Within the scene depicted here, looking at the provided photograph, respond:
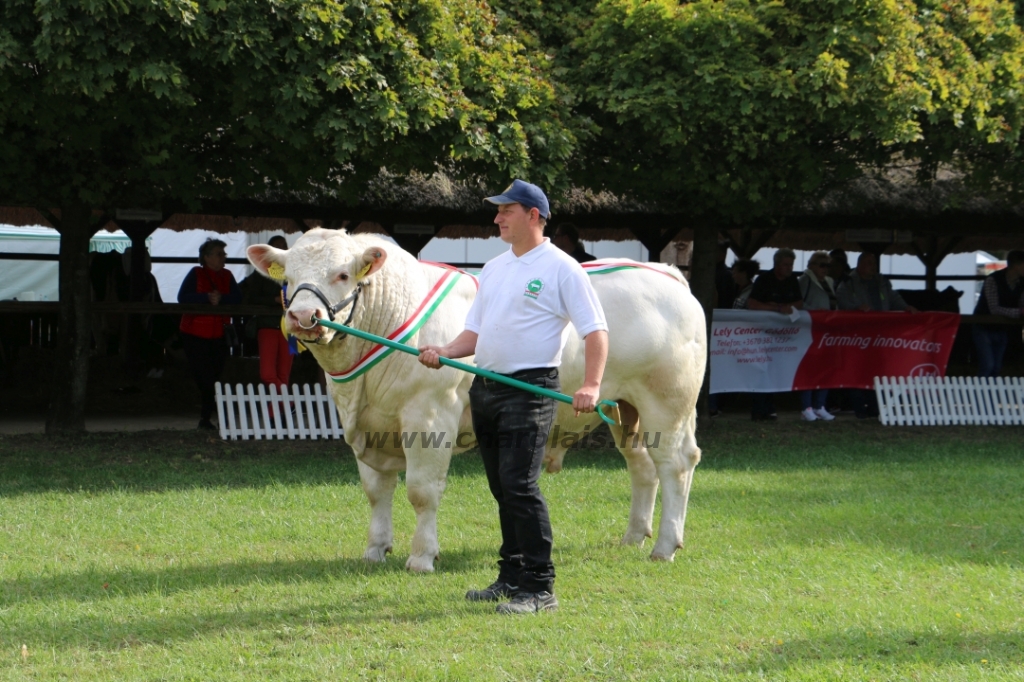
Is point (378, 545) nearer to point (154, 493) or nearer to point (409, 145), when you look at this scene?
point (154, 493)

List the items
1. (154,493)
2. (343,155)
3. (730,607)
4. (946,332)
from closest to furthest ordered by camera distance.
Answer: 1. (730,607)
2. (154,493)
3. (343,155)
4. (946,332)

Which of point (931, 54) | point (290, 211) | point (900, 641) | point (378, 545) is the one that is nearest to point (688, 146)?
point (931, 54)

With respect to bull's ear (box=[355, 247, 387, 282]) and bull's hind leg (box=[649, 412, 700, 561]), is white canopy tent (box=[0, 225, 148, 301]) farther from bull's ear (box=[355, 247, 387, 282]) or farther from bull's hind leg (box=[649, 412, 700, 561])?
bull's hind leg (box=[649, 412, 700, 561])

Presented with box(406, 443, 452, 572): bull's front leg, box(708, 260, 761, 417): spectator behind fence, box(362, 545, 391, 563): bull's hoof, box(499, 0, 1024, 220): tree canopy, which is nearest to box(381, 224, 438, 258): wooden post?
box(708, 260, 761, 417): spectator behind fence

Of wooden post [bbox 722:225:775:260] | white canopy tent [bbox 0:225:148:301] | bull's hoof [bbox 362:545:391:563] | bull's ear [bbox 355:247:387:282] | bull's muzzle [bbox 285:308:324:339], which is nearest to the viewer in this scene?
bull's muzzle [bbox 285:308:324:339]

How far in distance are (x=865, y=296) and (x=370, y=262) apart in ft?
35.8

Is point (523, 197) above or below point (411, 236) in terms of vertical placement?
above

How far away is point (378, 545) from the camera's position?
6.89 meters

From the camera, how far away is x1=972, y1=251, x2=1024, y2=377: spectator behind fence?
51.7 feet

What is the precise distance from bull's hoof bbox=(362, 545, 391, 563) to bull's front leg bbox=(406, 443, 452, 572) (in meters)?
0.29

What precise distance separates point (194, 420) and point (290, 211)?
298 centimetres

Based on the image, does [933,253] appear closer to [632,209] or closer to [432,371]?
[632,209]

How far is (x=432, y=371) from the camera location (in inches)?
263

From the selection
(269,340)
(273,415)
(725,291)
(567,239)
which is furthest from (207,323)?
(725,291)
